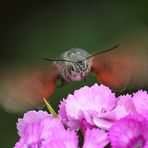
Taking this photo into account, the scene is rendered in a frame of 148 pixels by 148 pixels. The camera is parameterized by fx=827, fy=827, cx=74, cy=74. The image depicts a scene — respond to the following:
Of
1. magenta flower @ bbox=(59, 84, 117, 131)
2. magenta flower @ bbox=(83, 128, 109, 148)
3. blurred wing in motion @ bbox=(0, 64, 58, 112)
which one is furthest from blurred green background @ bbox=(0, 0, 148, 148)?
magenta flower @ bbox=(83, 128, 109, 148)

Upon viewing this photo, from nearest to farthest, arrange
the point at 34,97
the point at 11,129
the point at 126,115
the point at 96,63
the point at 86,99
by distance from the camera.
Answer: the point at 126,115 < the point at 86,99 < the point at 34,97 < the point at 96,63 < the point at 11,129

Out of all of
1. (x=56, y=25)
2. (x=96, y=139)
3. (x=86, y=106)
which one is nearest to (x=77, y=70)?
(x=86, y=106)

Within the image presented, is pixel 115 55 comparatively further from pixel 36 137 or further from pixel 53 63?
pixel 36 137

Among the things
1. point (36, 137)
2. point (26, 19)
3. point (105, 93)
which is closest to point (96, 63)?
point (105, 93)

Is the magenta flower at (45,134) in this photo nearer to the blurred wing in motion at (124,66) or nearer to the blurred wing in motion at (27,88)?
the blurred wing in motion at (27,88)

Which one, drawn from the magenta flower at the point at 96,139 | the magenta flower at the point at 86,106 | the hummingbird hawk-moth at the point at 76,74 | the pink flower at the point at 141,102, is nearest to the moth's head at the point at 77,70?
the hummingbird hawk-moth at the point at 76,74

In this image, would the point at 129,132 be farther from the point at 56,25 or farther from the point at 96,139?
the point at 56,25

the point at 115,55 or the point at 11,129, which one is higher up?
the point at 115,55
